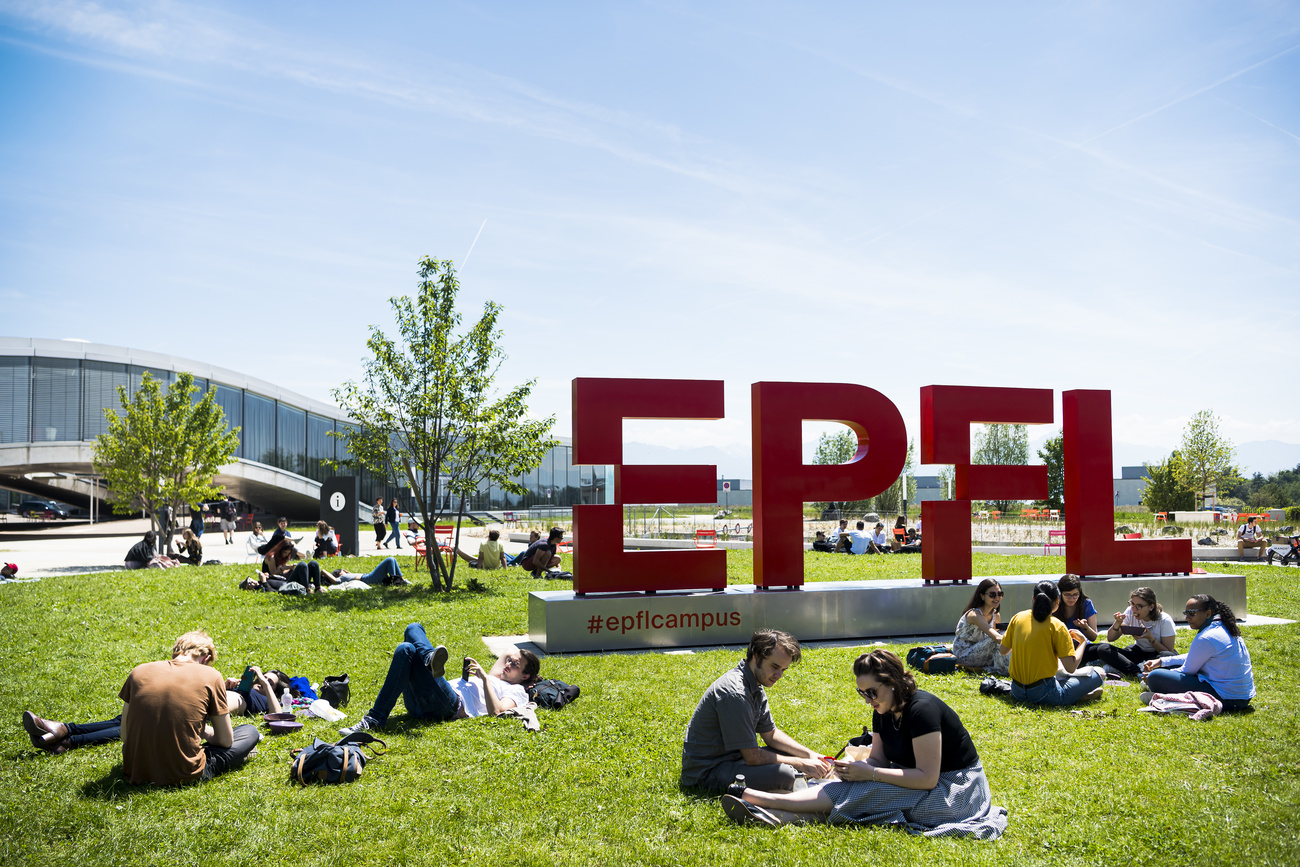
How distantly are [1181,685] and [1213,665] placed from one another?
0.35 m

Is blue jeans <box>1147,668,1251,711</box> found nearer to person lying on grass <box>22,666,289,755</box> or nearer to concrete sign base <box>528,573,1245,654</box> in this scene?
concrete sign base <box>528,573,1245,654</box>

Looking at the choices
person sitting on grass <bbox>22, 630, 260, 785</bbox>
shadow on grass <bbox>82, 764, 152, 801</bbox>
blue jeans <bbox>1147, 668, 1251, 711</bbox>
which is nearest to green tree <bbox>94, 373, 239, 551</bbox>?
shadow on grass <bbox>82, 764, 152, 801</bbox>

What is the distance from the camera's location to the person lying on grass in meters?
6.47

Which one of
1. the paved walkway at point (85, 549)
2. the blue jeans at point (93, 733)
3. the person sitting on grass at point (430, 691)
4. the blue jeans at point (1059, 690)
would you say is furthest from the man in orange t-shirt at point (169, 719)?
the paved walkway at point (85, 549)

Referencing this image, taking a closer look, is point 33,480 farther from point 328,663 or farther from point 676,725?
point 676,725

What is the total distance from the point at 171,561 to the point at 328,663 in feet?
46.8

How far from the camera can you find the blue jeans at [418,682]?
296 inches

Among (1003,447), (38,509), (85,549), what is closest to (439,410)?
(85,549)

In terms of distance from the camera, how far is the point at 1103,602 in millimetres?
13977

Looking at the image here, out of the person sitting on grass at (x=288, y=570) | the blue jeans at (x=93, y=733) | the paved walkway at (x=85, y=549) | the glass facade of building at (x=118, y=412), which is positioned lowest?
the paved walkway at (x=85, y=549)

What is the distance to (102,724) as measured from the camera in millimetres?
6926

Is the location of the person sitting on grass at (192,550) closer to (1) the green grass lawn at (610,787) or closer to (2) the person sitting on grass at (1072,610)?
(1) the green grass lawn at (610,787)

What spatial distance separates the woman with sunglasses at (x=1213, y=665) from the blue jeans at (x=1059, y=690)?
633 mm

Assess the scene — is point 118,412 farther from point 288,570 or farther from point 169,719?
point 169,719
